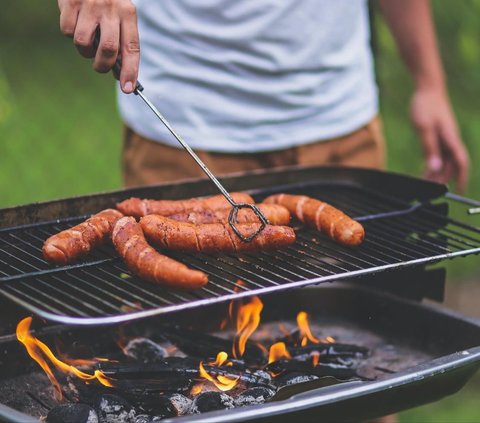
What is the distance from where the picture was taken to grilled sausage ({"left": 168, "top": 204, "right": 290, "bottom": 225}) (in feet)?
8.68

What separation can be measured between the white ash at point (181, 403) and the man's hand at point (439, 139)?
1.83 meters

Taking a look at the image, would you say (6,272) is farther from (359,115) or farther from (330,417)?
(359,115)

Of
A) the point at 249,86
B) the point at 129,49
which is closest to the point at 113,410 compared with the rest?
the point at 129,49

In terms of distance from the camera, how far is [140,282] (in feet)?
7.89

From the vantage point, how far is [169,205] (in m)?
2.77

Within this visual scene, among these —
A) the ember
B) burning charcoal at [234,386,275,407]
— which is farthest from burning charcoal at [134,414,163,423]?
burning charcoal at [234,386,275,407]

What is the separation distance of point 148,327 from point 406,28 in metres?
1.94

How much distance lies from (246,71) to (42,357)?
143cm

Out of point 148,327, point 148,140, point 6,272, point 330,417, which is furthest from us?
point 148,140

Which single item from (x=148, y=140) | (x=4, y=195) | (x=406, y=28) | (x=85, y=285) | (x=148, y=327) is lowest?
(x=4, y=195)

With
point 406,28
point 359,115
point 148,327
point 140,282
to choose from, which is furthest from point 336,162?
point 140,282

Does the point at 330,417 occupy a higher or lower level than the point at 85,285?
lower

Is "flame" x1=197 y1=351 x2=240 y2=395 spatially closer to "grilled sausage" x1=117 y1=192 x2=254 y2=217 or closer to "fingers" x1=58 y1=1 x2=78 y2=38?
"grilled sausage" x1=117 y1=192 x2=254 y2=217

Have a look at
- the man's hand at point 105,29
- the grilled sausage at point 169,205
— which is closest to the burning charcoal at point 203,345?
the grilled sausage at point 169,205
